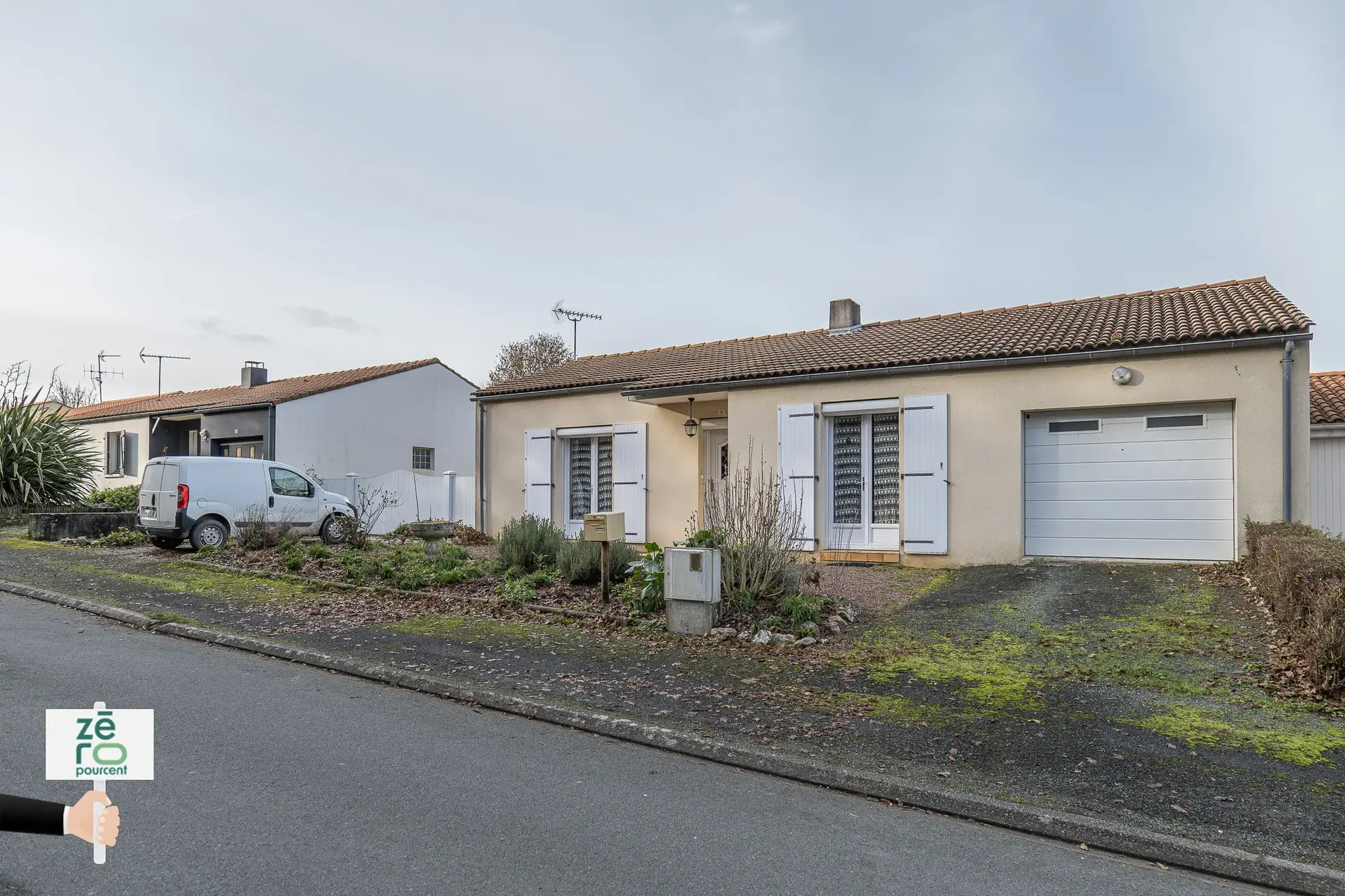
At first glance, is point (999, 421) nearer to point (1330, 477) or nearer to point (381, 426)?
point (1330, 477)

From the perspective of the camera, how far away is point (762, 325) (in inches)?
801

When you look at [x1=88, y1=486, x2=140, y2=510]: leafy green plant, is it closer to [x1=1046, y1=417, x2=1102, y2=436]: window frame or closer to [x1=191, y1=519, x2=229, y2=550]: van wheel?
[x1=191, y1=519, x2=229, y2=550]: van wheel

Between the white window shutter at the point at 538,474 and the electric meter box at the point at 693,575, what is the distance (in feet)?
28.4

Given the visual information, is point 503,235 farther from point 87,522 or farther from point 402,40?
point 87,522

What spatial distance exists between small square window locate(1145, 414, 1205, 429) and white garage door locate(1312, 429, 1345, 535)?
4.89 metres

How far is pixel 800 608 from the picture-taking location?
7.73m

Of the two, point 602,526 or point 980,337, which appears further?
point 980,337

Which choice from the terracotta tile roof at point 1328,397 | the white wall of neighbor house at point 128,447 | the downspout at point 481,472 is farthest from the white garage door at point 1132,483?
the white wall of neighbor house at point 128,447

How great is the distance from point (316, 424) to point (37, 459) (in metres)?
6.12

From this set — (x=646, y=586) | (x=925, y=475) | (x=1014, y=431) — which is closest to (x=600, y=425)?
(x=925, y=475)

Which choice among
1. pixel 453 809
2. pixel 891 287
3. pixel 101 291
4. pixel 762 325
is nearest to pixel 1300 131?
pixel 891 287

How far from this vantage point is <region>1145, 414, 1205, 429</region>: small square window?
10875 millimetres

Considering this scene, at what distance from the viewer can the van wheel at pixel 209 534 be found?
14023 mm

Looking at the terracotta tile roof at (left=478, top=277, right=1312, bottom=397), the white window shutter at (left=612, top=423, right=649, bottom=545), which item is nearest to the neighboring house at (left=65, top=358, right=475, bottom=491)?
the terracotta tile roof at (left=478, top=277, right=1312, bottom=397)
